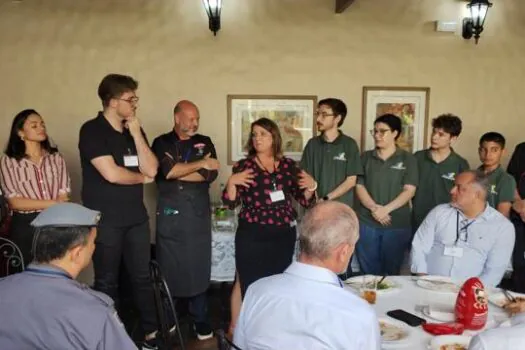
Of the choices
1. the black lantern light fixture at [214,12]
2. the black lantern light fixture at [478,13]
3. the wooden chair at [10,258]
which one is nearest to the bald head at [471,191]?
the black lantern light fixture at [478,13]

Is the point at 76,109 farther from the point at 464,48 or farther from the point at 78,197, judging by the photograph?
the point at 464,48

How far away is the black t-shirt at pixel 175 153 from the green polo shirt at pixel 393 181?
1156 millimetres

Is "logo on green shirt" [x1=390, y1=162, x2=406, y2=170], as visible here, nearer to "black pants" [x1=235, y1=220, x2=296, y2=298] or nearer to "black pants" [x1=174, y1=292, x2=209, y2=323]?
"black pants" [x1=235, y1=220, x2=296, y2=298]

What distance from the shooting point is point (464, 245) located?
2.77 meters

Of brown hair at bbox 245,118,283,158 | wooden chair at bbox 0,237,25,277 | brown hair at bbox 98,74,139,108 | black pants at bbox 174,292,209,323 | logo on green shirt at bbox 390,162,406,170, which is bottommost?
black pants at bbox 174,292,209,323

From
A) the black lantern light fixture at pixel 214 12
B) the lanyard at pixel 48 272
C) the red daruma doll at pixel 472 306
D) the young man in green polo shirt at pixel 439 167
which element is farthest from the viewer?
the black lantern light fixture at pixel 214 12

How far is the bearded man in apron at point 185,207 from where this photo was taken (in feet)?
11.0

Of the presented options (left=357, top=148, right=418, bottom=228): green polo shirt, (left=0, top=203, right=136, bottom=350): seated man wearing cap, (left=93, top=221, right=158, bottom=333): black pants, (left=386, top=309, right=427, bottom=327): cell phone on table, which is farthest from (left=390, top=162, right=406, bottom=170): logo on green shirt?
(left=0, top=203, right=136, bottom=350): seated man wearing cap

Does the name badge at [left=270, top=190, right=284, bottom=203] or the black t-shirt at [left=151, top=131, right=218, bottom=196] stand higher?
the black t-shirt at [left=151, top=131, right=218, bottom=196]

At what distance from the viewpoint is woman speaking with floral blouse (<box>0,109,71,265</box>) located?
3.16 meters

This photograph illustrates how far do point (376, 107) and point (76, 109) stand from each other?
273cm

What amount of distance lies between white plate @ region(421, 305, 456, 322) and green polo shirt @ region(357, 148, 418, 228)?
1433 mm

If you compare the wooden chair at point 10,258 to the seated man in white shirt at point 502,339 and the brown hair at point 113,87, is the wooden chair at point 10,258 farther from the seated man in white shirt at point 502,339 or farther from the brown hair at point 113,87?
the seated man in white shirt at point 502,339

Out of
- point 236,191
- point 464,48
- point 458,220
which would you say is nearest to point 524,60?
point 464,48
